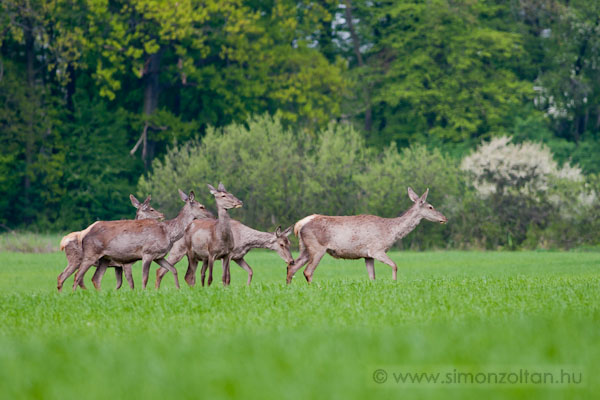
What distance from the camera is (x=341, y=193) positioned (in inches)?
1586

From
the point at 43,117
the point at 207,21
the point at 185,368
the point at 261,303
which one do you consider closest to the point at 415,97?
the point at 207,21

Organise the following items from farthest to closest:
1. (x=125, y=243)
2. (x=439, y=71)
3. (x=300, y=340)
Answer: (x=439, y=71) → (x=125, y=243) → (x=300, y=340)

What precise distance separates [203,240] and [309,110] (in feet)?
113

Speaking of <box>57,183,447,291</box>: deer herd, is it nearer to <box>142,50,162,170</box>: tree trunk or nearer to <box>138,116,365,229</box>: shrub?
<box>138,116,365,229</box>: shrub

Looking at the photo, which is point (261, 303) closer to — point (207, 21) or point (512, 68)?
point (207, 21)

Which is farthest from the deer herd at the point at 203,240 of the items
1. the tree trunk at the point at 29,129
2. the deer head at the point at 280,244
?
the tree trunk at the point at 29,129

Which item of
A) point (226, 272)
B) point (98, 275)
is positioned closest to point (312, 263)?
point (226, 272)

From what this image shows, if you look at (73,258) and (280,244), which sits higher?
(73,258)

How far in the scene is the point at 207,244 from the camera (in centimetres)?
1794

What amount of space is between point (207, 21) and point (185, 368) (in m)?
45.8

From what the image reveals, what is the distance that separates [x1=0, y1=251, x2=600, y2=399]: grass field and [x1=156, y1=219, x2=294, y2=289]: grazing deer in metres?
3.07

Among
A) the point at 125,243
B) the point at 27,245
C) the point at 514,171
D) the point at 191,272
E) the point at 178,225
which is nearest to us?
the point at 125,243

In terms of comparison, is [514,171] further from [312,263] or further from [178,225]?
[178,225]

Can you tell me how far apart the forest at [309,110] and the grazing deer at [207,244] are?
1937 centimetres
